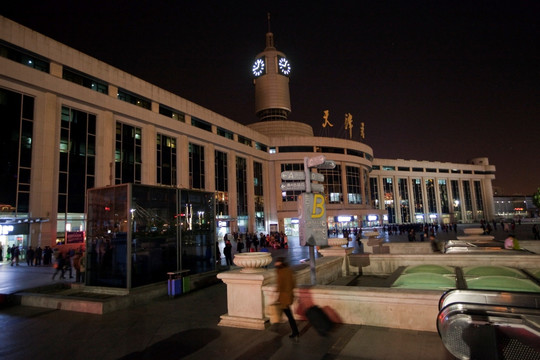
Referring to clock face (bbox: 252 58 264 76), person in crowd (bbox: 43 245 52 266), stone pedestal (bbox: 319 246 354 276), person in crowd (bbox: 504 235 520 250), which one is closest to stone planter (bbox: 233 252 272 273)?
stone pedestal (bbox: 319 246 354 276)

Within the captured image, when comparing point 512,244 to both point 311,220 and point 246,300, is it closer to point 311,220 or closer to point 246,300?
point 311,220

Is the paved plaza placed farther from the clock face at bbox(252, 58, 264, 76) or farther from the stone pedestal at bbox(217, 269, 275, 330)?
the clock face at bbox(252, 58, 264, 76)

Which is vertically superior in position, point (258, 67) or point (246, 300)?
point (258, 67)

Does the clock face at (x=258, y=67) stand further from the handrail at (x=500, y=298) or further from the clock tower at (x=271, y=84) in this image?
the handrail at (x=500, y=298)

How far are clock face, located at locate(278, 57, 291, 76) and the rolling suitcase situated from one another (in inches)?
3212

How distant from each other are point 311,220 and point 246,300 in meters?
2.24

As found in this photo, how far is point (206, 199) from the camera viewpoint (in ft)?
49.8

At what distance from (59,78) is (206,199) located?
75.9ft

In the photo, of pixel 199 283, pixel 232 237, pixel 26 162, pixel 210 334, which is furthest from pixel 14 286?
pixel 232 237

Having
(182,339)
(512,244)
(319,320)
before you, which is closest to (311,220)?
(319,320)

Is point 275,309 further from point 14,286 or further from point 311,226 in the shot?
point 14,286

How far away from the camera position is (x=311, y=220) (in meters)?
7.66

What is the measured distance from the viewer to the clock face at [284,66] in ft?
273

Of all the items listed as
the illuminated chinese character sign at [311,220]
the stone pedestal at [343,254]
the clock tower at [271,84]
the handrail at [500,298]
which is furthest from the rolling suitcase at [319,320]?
the clock tower at [271,84]
